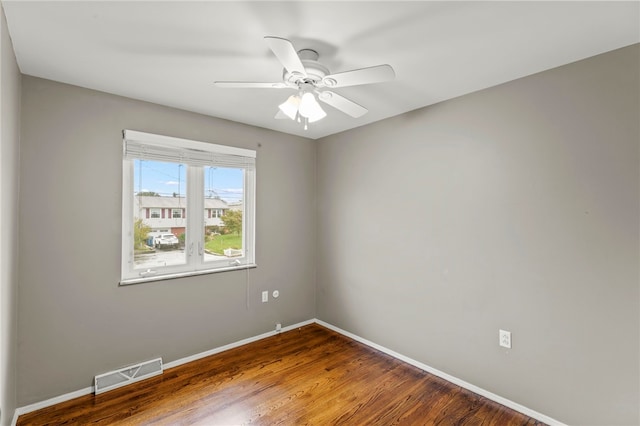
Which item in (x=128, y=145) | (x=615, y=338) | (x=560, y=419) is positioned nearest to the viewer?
(x=615, y=338)

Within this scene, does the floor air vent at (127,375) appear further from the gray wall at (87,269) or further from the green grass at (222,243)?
the green grass at (222,243)

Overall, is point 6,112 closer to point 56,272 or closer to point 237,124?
point 56,272

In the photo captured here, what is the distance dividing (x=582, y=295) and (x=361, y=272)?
1873 millimetres

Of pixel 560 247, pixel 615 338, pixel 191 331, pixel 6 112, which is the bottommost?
pixel 191 331

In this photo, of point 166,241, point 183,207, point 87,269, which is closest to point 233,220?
point 183,207

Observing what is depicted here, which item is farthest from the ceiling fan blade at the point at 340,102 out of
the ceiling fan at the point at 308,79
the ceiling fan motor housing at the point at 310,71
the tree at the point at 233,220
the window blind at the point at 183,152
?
the tree at the point at 233,220

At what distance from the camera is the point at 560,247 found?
6.70 ft

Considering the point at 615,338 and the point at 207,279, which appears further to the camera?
the point at 207,279

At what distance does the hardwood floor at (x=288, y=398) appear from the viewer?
2094 mm

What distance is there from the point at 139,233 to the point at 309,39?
2.13 m

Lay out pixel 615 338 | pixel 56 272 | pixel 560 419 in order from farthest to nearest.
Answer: pixel 56 272
pixel 560 419
pixel 615 338

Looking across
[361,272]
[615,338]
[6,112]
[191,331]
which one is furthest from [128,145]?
[615,338]

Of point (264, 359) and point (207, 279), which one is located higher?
point (207, 279)

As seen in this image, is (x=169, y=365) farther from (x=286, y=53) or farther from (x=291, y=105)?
(x=286, y=53)
